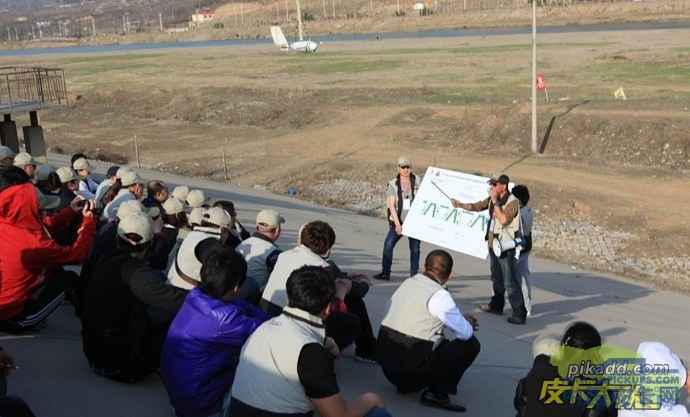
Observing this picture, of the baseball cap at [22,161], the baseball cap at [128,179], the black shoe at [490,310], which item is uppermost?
the baseball cap at [22,161]

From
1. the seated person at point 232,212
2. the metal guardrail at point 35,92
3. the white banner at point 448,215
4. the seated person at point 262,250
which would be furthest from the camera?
the metal guardrail at point 35,92

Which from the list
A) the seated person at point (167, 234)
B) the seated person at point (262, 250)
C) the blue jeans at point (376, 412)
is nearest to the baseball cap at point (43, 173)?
the seated person at point (167, 234)

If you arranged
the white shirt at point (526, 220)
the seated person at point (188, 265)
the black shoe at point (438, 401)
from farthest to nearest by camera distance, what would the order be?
the white shirt at point (526, 220)
the black shoe at point (438, 401)
the seated person at point (188, 265)

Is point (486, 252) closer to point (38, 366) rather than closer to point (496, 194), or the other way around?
point (496, 194)

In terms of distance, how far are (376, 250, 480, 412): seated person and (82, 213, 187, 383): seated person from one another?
5.41 feet

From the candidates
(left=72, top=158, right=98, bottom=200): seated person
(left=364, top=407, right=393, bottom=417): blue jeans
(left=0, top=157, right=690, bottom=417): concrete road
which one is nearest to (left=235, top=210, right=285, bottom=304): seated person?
(left=0, top=157, right=690, bottom=417): concrete road

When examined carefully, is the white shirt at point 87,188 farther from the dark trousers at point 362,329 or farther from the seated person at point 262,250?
the dark trousers at point 362,329

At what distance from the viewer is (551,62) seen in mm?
52312

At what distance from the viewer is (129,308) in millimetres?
6301

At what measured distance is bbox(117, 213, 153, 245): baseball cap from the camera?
6141 millimetres

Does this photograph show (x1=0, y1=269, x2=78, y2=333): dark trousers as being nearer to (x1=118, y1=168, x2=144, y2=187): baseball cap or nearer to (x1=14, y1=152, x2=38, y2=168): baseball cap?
(x1=118, y1=168, x2=144, y2=187): baseball cap

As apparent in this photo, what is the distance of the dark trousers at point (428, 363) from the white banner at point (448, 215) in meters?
4.35

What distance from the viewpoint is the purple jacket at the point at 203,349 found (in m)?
5.27

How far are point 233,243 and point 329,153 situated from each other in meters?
25.0
